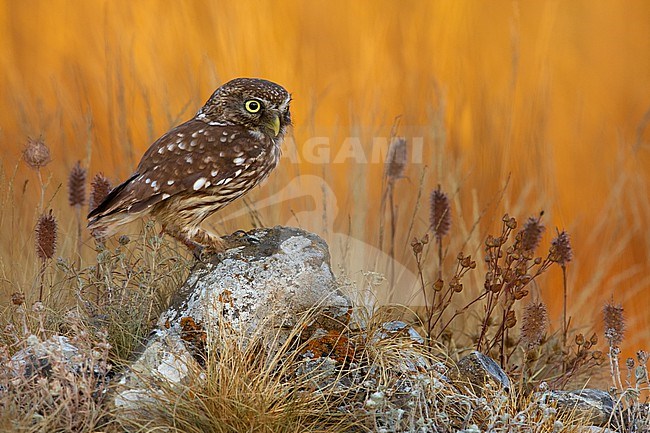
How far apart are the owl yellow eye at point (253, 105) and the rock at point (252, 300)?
0.46m

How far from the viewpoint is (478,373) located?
3.04 metres

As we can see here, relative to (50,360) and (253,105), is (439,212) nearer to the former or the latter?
(253,105)

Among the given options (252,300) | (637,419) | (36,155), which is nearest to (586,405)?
(637,419)

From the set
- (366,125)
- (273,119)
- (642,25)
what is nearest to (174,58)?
(366,125)

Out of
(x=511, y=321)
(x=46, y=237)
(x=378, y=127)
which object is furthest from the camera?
(x=378, y=127)

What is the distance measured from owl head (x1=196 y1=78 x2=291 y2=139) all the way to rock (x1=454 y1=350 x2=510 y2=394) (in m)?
1.08

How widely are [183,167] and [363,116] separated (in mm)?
1923

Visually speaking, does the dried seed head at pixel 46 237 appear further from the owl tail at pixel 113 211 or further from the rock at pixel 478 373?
the rock at pixel 478 373

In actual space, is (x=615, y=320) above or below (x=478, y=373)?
above

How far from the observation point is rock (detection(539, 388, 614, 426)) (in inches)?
119

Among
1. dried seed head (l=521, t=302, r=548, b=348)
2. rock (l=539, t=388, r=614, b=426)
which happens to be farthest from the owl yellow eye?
rock (l=539, t=388, r=614, b=426)

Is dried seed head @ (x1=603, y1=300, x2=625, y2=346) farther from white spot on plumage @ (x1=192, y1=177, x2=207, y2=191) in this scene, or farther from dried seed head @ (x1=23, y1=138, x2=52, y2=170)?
dried seed head @ (x1=23, y1=138, x2=52, y2=170)

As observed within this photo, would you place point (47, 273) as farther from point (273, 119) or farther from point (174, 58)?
point (174, 58)

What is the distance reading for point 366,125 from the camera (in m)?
4.72
